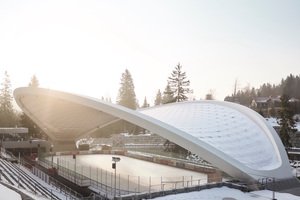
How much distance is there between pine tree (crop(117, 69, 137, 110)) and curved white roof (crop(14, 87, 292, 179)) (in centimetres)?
3653

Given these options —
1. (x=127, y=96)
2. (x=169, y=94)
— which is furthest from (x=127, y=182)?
(x=127, y=96)

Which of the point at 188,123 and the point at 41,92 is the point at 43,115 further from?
the point at 188,123

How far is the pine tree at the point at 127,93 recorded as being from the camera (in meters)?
63.9

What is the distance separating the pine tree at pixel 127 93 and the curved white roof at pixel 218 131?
36.5m

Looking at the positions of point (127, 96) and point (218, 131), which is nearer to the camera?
point (218, 131)

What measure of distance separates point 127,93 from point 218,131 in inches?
1924

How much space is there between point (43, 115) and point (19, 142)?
665cm

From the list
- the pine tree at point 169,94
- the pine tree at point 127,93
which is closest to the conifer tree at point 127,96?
the pine tree at point 127,93

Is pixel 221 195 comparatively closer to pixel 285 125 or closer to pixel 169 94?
pixel 285 125

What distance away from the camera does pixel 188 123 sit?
18.1 m

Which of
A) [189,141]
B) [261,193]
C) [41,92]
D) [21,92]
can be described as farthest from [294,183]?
[21,92]

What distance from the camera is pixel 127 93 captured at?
64.9 metres

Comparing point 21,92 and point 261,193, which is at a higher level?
point 21,92

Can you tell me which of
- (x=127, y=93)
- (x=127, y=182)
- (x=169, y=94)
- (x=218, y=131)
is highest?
(x=127, y=93)
